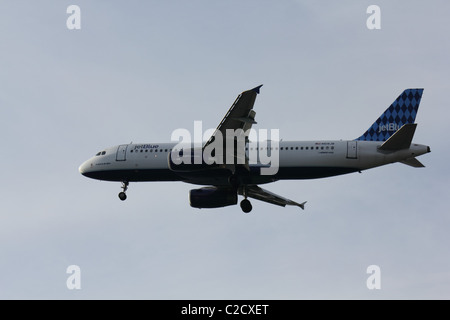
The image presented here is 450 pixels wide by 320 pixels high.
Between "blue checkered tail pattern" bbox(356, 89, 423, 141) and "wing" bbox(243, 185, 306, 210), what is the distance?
7.36 metres

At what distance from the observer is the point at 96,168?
49469mm

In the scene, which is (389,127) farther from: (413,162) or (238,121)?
(238,121)

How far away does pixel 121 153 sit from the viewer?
160 ft

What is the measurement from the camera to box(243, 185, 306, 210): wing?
4975 centimetres

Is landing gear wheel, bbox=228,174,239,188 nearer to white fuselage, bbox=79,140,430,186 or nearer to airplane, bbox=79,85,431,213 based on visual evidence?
airplane, bbox=79,85,431,213

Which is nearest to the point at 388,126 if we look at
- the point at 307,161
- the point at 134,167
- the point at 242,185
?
the point at 307,161

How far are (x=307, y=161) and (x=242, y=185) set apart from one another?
4439 mm

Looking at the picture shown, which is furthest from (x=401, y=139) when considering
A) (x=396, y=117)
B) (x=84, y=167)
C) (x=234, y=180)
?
(x=84, y=167)

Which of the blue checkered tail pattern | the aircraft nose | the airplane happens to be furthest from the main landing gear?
the blue checkered tail pattern

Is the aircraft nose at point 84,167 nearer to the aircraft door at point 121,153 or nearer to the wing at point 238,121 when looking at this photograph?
the aircraft door at point 121,153

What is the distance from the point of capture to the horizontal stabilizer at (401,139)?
134ft

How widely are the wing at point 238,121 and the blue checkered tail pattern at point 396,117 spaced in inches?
311

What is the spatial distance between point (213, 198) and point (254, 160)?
4.67 metres

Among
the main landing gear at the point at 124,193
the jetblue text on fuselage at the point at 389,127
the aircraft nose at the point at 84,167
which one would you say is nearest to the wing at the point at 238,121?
the main landing gear at the point at 124,193
